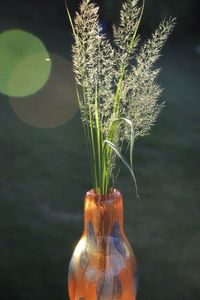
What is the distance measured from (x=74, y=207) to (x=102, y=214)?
1.69 meters

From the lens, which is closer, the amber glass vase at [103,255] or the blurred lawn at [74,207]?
the amber glass vase at [103,255]

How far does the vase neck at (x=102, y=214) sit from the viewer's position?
105cm

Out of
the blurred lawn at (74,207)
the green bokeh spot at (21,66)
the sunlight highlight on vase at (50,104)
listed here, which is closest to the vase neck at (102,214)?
the blurred lawn at (74,207)

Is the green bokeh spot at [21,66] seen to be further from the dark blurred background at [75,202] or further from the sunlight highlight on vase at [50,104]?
the dark blurred background at [75,202]

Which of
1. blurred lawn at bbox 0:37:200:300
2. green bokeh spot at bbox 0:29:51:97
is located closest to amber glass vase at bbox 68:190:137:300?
blurred lawn at bbox 0:37:200:300

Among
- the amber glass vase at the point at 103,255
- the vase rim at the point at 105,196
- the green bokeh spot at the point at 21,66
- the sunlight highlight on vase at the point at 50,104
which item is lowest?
the amber glass vase at the point at 103,255

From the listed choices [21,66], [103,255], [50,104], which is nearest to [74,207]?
[103,255]

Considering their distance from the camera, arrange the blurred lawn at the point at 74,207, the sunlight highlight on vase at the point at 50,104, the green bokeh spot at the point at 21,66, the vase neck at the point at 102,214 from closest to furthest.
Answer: the vase neck at the point at 102,214, the blurred lawn at the point at 74,207, the sunlight highlight on vase at the point at 50,104, the green bokeh spot at the point at 21,66

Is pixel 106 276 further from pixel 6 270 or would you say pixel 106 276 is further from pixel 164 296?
pixel 6 270

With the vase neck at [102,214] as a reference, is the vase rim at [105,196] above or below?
above

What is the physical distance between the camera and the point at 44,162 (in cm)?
347

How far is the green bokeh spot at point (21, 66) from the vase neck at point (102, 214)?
14.1ft

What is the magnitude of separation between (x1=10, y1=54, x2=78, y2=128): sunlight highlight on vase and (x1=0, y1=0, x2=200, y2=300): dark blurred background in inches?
1.4

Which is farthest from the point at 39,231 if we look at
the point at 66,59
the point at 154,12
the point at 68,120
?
the point at 154,12
